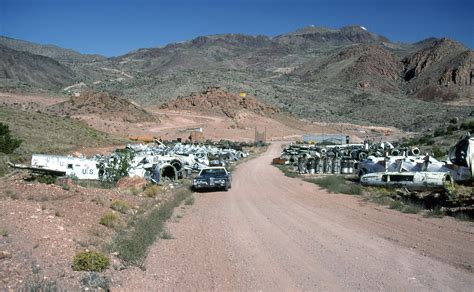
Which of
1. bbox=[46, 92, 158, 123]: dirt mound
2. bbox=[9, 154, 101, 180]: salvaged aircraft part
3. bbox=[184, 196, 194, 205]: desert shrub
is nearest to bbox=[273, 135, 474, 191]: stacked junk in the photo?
bbox=[184, 196, 194, 205]: desert shrub

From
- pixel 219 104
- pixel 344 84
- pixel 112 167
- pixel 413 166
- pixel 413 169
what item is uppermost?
pixel 344 84

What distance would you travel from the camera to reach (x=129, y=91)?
126 m

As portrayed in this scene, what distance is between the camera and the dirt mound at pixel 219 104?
105000 mm

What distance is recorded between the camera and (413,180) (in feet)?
71.1

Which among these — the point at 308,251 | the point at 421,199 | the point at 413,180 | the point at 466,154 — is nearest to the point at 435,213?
the point at 466,154

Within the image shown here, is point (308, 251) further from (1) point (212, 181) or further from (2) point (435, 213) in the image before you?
(1) point (212, 181)

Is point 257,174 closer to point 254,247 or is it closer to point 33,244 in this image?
point 254,247

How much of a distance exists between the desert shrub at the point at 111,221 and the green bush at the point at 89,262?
4437 mm

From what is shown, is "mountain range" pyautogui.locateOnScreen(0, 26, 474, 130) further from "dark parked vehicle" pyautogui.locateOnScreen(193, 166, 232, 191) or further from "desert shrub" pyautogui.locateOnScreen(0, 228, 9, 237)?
"desert shrub" pyautogui.locateOnScreen(0, 228, 9, 237)

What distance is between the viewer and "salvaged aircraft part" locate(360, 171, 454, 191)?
20.0 meters

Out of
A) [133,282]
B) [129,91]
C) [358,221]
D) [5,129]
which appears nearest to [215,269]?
[133,282]

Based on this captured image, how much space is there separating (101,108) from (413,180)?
241ft

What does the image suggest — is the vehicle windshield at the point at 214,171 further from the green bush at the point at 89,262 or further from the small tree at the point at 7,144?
the small tree at the point at 7,144

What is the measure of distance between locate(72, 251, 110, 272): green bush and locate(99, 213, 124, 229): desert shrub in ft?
14.6
